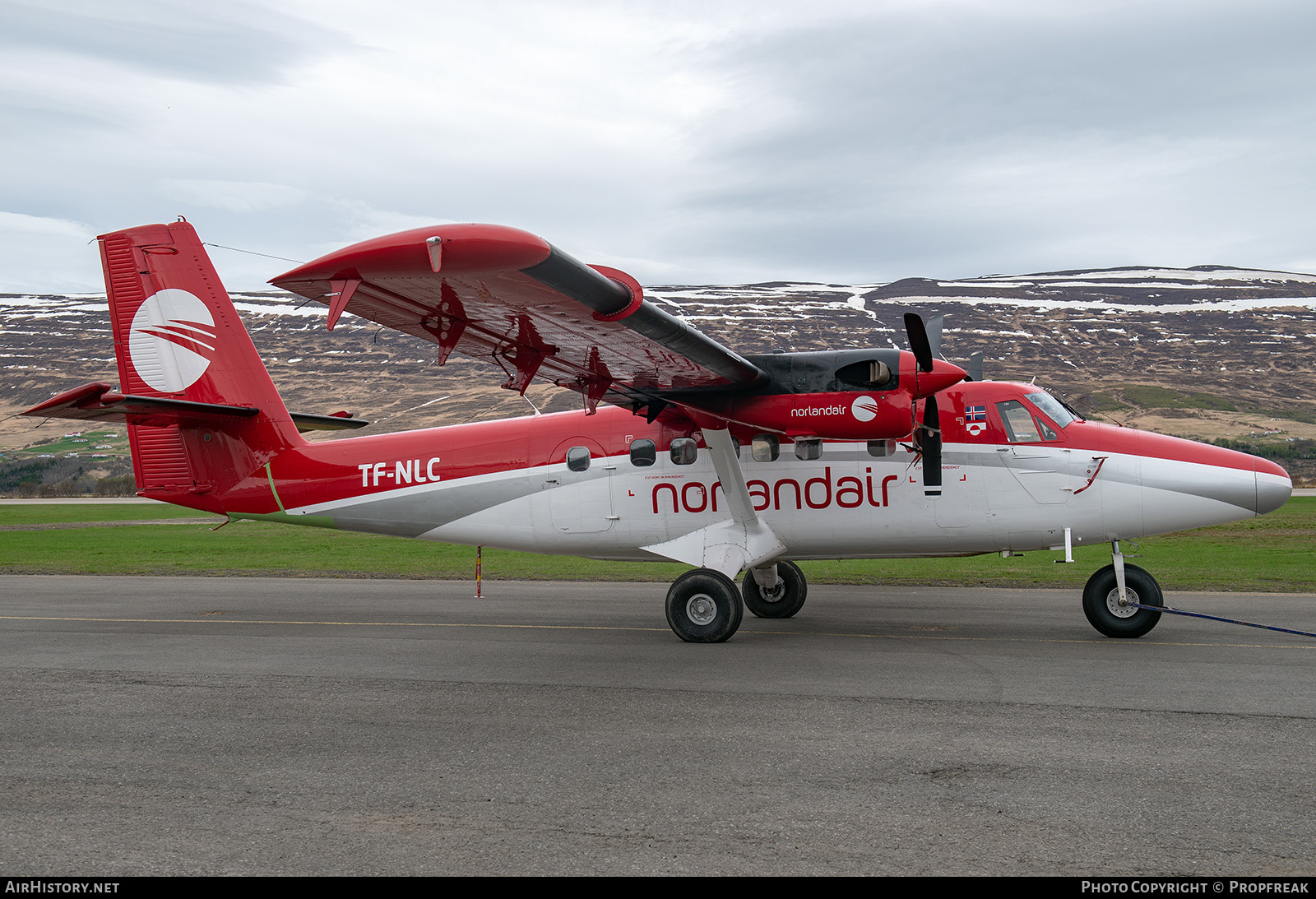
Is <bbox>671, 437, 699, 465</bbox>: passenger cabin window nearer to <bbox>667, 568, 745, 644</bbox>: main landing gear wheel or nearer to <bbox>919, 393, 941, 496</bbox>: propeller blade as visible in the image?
<bbox>667, 568, 745, 644</bbox>: main landing gear wheel

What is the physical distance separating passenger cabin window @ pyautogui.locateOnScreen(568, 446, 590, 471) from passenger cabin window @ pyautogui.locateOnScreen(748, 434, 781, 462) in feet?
7.87

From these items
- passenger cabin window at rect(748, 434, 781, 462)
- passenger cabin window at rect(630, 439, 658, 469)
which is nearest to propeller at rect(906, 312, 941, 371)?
passenger cabin window at rect(748, 434, 781, 462)

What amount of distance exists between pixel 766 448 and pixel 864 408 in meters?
1.74

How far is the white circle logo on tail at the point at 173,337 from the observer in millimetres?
13789

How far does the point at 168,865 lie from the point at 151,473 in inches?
434

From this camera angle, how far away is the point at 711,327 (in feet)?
394

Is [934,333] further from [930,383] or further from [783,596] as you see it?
[783,596]

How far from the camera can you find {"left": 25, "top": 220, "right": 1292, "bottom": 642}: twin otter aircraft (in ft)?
34.3

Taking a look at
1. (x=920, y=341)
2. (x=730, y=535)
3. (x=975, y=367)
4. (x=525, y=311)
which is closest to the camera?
(x=525, y=311)

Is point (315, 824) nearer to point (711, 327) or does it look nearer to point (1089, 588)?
point (1089, 588)

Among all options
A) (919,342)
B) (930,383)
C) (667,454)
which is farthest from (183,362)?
(930,383)

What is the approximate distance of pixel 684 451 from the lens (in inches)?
483

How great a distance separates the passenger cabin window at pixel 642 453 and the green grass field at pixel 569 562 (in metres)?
5.78
